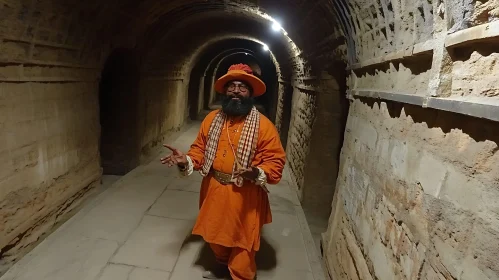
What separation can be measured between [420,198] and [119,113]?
6.35 metres

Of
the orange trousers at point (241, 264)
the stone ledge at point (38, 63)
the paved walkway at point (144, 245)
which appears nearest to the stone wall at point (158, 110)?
the paved walkway at point (144, 245)

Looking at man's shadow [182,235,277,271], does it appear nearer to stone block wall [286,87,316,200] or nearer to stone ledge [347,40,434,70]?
stone block wall [286,87,316,200]

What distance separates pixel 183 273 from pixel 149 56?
194 inches

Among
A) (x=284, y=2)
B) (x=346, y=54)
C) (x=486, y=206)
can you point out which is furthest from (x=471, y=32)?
(x=284, y=2)

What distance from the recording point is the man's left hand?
2.67 m

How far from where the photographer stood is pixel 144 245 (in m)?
3.73

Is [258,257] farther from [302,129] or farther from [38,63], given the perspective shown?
[38,63]

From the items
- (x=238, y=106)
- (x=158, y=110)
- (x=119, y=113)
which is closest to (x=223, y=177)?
(x=238, y=106)

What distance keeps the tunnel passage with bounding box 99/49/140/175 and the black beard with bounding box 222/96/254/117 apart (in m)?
4.20

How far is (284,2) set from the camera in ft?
15.4

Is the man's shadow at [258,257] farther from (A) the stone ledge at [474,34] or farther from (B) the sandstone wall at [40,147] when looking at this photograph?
(A) the stone ledge at [474,34]

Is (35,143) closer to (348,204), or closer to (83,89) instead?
(83,89)

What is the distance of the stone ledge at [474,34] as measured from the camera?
1.13 m

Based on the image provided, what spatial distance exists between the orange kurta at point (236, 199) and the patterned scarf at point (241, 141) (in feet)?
0.15
